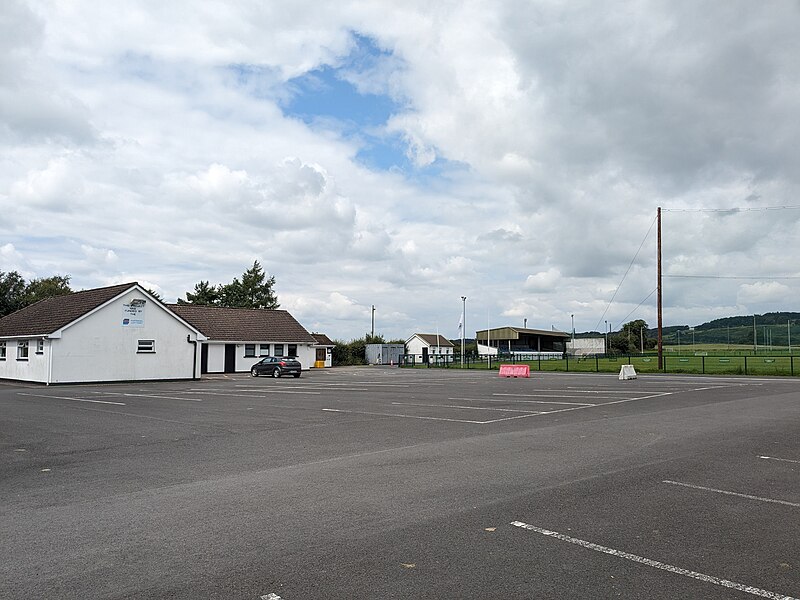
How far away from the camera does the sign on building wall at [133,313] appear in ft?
128

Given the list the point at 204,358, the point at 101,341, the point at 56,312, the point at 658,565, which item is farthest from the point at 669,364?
the point at 658,565

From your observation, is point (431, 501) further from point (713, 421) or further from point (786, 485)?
point (713, 421)

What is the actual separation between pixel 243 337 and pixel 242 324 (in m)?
2.42

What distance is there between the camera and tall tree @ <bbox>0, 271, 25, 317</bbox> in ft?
232

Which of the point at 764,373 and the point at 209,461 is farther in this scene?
the point at 764,373

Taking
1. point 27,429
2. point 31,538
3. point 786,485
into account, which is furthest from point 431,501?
point 27,429

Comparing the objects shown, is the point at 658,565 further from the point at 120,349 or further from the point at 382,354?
the point at 382,354

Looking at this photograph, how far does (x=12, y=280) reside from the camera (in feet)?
238

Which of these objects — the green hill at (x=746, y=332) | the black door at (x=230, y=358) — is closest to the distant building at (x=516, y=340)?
the green hill at (x=746, y=332)

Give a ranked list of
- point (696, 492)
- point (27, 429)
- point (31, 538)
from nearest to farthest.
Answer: point (31, 538), point (696, 492), point (27, 429)

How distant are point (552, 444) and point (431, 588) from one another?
7.50m

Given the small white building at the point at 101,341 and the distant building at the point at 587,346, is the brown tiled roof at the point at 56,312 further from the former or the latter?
the distant building at the point at 587,346

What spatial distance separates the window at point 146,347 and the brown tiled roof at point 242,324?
1251 cm

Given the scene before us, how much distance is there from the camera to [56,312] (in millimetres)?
39875
